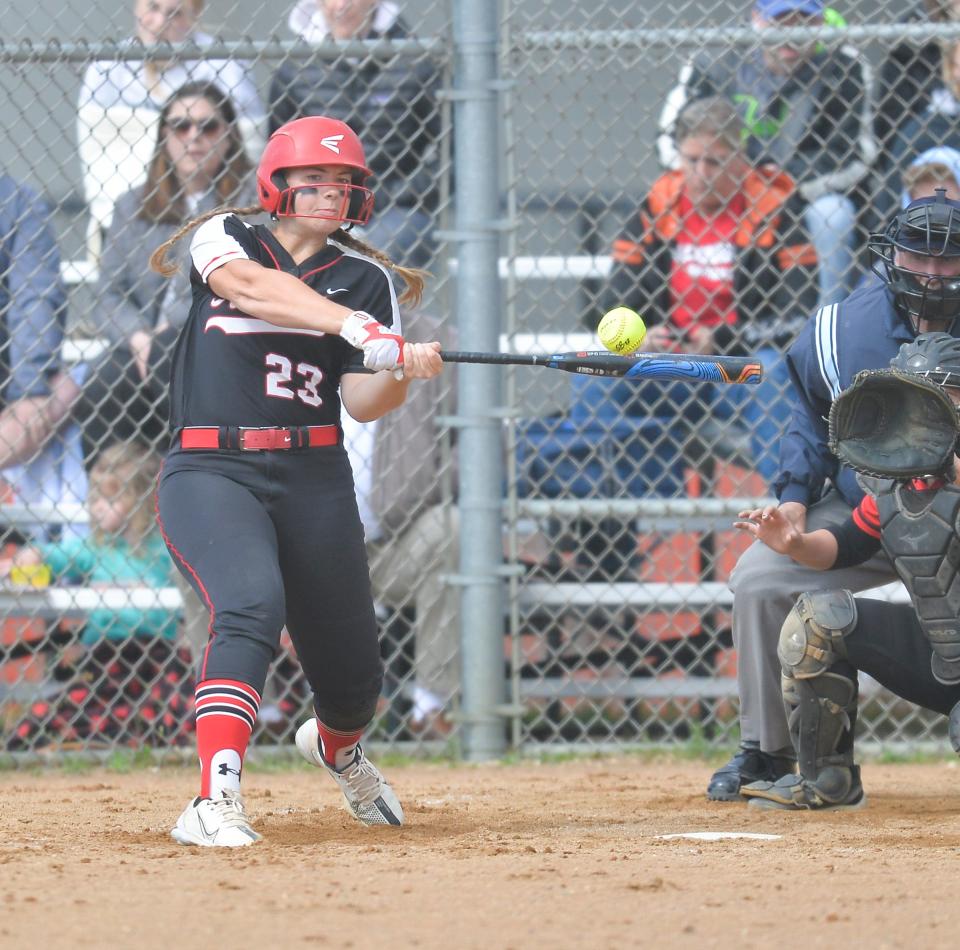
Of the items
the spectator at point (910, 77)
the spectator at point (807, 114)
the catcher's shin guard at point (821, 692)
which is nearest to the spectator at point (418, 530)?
the spectator at point (807, 114)

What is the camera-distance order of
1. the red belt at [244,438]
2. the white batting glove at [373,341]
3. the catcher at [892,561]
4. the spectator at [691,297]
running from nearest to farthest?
the white batting glove at [373,341] < the red belt at [244,438] < the catcher at [892,561] < the spectator at [691,297]

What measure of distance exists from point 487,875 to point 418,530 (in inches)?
100

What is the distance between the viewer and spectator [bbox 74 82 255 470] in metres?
5.42

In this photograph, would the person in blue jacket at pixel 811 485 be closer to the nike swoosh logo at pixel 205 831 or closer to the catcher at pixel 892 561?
the catcher at pixel 892 561

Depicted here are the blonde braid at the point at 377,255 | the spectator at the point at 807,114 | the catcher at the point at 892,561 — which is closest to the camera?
the catcher at the point at 892,561

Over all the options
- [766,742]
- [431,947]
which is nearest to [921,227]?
[766,742]

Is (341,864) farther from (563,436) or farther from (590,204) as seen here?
(590,204)

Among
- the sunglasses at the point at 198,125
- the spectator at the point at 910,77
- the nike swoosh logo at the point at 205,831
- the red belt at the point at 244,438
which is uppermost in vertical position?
the spectator at the point at 910,77

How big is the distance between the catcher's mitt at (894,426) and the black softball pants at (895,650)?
1.40ft

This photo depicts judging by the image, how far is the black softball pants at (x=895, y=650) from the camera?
3.90 metres

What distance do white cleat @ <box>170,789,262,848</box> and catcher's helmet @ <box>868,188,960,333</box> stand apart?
2.16 metres

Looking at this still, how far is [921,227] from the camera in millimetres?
3977

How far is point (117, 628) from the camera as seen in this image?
5.35m

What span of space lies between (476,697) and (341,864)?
2.25 metres
